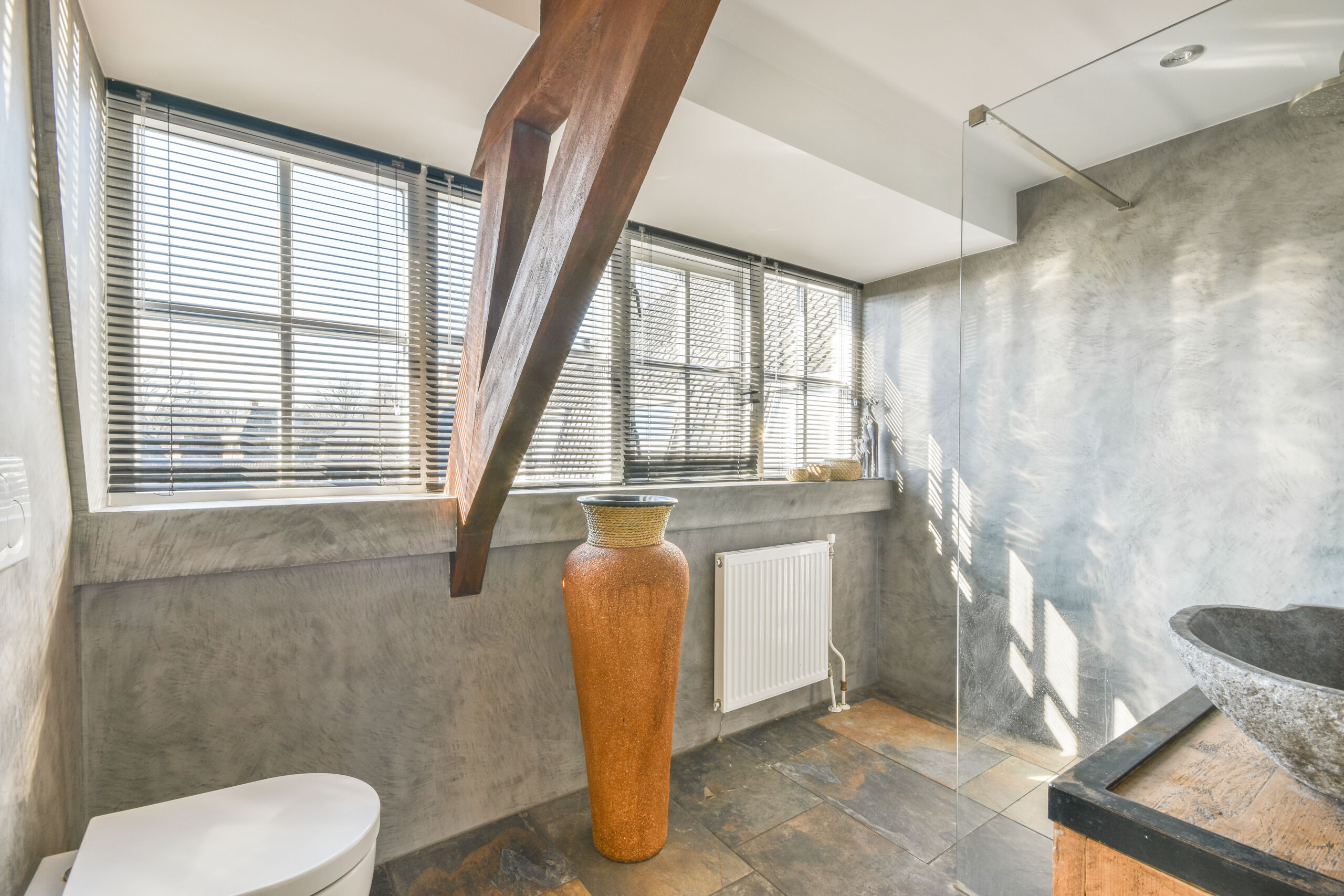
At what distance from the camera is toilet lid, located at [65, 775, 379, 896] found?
3.07ft

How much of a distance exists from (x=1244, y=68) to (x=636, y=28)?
1212 millimetres

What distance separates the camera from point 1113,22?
1631 mm

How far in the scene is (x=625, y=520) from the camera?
1674 millimetres

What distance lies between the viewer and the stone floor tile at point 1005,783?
4.84 feet

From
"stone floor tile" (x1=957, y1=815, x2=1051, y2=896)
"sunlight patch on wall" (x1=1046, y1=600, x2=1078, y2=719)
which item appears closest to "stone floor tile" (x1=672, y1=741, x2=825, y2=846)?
"stone floor tile" (x1=957, y1=815, x2=1051, y2=896)

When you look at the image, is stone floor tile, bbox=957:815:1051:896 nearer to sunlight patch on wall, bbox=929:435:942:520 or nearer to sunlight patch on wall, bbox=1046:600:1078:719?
sunlight patch on wall, bbox=1046:600:1078:719

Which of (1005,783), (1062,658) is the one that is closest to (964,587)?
(1062,658)

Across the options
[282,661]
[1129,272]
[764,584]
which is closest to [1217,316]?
[1129,272]

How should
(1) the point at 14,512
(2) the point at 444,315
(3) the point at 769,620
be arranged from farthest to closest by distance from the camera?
(3) the point at 769,620 → (2) the point at 444,315 → (1) the point at 14,512

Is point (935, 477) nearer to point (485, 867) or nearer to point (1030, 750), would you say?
point (1030, 750)

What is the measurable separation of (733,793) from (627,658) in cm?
81

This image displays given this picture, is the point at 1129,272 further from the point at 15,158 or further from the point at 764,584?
the point at 15,158

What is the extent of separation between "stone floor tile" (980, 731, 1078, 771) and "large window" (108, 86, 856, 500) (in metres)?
1.40

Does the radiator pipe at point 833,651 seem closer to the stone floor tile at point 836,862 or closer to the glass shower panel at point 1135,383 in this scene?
the stone floor tile at point 836,862
